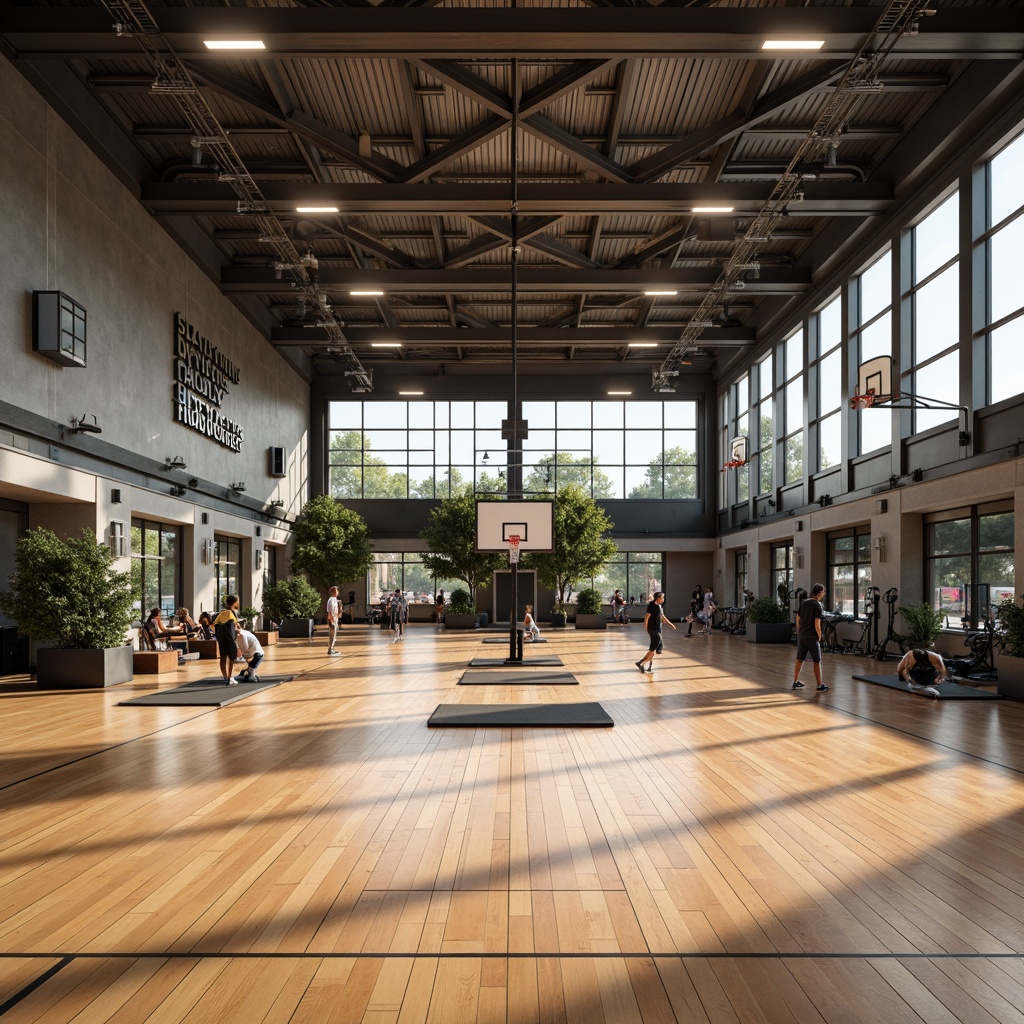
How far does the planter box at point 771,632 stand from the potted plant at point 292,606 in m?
13.0

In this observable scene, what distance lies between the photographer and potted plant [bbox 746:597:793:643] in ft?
79.7

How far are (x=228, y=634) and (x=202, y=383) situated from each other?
10320 millimetres

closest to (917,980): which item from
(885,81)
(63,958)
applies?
(63,958)

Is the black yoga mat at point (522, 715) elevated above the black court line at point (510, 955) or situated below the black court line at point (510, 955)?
below

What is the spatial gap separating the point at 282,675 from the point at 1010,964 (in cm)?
1356

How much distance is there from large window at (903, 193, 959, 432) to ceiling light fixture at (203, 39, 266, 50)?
12.6 metres

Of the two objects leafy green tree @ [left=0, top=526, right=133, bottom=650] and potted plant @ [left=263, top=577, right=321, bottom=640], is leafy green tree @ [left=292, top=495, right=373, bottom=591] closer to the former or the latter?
potted plant @ [left=263, top=577, right=321, bottom=640]

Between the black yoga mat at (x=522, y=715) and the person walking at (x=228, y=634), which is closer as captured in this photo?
the black yoga mat at (x=522, y=715)

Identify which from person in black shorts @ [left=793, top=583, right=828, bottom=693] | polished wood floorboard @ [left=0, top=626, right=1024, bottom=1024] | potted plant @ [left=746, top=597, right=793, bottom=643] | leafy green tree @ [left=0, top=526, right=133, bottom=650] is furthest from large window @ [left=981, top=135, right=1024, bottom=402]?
leafy green tree @ [left=0, top=526, right=133, bottom=650]

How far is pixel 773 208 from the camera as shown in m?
17.3

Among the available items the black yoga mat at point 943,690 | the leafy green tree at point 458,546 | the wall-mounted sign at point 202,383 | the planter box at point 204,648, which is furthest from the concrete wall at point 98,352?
the black yoga mat at point 943,690

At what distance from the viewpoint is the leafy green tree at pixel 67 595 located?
13.4 m

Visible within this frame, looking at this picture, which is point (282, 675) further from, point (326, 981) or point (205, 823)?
point (326, 981)

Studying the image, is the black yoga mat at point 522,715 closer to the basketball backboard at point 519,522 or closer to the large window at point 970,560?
the basketball backboard at point 519,522
